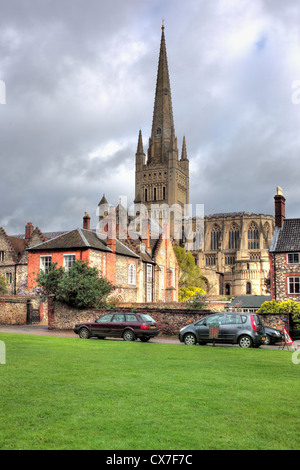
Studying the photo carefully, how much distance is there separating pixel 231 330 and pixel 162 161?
5268 inches

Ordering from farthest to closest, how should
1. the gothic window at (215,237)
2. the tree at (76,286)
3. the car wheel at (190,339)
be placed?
the gothic window at (215,237), the tree at (76,286), the car wheel at (190,339)

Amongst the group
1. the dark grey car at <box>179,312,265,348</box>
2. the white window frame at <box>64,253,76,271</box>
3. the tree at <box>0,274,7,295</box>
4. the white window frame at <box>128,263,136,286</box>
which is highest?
the white window frame at <box>64,253,76,271</box>

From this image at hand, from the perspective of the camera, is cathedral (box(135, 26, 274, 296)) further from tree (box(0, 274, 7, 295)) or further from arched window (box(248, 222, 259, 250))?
tree (box(0, 274, 7, 295))

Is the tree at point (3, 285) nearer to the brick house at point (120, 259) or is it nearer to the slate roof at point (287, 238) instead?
the brick house at point (120, 259)

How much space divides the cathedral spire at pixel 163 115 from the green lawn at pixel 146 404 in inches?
5436

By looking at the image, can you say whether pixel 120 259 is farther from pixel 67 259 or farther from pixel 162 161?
pixel 162 161

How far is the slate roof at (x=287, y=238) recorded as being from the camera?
39.5 metres

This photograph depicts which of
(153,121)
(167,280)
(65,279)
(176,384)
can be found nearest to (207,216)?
(153,121)

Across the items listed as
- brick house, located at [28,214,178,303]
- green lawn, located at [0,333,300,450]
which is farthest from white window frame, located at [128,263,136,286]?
green lawn, located at [0,333,300,450]

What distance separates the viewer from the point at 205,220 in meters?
142

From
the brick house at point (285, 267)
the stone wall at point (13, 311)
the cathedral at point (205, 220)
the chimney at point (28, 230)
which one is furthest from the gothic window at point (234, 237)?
the stone wall at point (13, 311)

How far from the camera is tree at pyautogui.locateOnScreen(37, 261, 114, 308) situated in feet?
97.8
